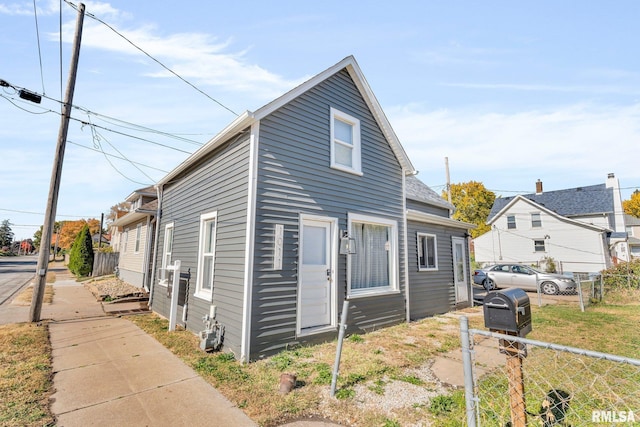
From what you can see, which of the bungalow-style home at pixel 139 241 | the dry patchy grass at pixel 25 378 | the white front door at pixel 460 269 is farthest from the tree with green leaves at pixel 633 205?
the dry patchy grass at pixel 25 378

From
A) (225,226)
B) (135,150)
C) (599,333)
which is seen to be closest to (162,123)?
(135,150)

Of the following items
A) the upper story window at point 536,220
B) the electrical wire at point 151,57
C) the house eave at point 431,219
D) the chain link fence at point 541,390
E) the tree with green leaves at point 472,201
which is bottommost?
the chain link fence at point 541,390

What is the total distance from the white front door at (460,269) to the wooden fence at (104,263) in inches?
836

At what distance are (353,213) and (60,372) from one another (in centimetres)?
574

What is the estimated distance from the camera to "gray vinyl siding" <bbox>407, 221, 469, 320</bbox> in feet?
27.6

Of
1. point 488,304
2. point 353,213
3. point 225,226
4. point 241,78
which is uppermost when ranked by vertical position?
point 241,78

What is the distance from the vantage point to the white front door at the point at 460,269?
33.2 ft

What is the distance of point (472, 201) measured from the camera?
41.7 metres

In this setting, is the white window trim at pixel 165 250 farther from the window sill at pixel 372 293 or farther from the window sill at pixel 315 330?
the window sill at pixel 372 293

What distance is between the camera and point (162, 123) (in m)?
7.98

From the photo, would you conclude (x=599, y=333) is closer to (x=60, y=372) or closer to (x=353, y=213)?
(x=353, y=213)

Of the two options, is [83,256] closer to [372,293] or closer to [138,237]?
[138,237]

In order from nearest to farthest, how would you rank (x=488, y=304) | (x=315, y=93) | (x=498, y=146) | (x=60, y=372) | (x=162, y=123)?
(x=488, y=304)
(x=60, y=372)
(x=315, y=93)
(x=162, y=123)
(x=498, y=146)

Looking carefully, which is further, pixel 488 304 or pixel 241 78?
pixel 241 78
